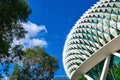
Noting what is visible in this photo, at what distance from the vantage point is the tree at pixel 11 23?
55.7 ft

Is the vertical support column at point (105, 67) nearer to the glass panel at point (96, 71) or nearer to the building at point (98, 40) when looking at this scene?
the building at point (98, 40)

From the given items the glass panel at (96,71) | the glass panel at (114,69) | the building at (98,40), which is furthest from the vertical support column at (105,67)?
the glass panel at (96,71)

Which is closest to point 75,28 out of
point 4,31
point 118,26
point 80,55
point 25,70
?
point 80,55

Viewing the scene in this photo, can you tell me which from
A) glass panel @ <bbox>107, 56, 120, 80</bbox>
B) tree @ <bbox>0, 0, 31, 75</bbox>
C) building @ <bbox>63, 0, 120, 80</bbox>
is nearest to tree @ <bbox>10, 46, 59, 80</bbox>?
building @ <bbox>63, 0, 120, 80</bbox>

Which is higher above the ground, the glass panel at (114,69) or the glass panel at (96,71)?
the glass panel at (96,71)

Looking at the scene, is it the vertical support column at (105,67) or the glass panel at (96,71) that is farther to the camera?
the glass panel at (96,71)

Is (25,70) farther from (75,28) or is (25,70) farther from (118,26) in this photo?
(118,26)

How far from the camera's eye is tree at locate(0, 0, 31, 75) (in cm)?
1698

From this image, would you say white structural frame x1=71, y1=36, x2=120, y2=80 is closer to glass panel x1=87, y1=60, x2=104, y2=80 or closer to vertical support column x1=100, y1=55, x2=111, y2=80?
vertical support column x1=100, y1=55, x2=111, y2=80

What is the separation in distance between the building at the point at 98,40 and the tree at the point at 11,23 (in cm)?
1510

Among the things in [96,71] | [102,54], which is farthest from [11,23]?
[96,71]

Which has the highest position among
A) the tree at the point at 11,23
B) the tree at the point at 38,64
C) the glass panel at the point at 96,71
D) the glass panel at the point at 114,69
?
the tree at the point at 38,64

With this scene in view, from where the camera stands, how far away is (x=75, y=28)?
49.7 m

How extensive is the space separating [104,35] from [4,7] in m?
22.5
